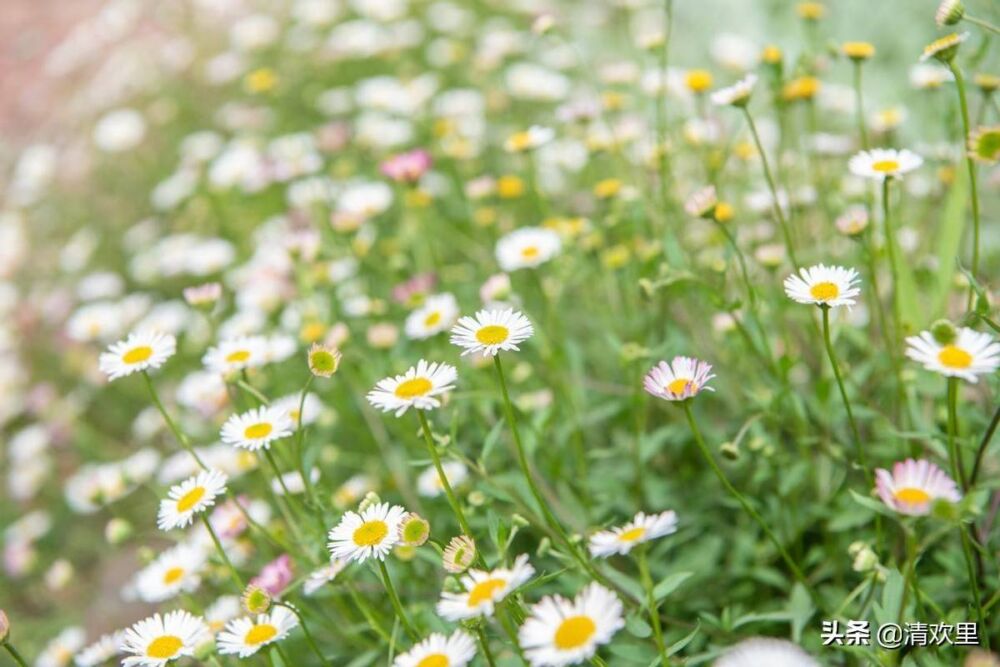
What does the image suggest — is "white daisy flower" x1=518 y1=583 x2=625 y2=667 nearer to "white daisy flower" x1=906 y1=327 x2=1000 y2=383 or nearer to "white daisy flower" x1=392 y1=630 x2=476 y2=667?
"white daisy flower" x1=392 y1=630 x2=476 y2=667

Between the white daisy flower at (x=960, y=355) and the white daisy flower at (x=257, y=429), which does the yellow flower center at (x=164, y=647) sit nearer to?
the white daisy flower at (x=257, y=429)

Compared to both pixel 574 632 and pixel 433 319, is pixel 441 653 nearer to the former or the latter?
pixel 574 632

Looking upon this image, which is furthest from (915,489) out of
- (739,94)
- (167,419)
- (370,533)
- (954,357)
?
(167,419)

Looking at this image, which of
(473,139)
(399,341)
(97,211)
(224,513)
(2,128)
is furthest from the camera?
(2,128)

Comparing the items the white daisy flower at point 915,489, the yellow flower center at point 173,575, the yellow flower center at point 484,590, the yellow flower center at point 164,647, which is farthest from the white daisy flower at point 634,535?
the yellow flower center at point 173,575

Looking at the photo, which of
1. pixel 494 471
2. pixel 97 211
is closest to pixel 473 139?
pixel 494 471

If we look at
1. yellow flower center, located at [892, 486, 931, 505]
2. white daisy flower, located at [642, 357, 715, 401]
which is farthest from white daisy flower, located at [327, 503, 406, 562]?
yellow flower center, located at [892, 486, 931, 505]

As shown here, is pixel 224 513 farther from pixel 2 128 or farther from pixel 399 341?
pixel 2 128
